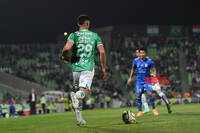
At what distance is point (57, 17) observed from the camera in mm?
52656

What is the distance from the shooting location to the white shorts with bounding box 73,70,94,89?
830 cm

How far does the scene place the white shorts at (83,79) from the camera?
8.30 metres

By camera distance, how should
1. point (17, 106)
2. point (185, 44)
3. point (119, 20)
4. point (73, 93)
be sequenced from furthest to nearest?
point (119, 20) < point (185, 44) < point (17, 106) < point (73, 93)

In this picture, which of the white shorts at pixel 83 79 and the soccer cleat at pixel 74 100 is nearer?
the white shorts at pixel 83 79

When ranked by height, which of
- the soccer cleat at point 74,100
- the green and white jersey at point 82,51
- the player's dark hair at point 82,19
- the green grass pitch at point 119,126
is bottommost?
the green grass pitch at point 119,126

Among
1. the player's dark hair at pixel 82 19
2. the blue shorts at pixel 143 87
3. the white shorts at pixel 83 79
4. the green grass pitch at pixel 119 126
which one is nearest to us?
the green grass pitch at pixel 119 126

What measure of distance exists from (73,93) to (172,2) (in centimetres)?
4664

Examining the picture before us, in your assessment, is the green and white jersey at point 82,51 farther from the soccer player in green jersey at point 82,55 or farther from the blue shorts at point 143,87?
the blue shorts at point 143,87

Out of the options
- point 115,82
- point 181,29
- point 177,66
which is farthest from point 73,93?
point 181,29

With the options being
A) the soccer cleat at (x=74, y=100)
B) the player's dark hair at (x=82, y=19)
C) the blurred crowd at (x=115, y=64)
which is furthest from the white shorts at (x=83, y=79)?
the blurred crowd at (x=115, y=64)

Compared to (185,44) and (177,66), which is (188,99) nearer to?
(177,66)

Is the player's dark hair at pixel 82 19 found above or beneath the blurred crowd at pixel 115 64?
beneath

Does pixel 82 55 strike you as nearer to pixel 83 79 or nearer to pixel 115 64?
pixel 83 79

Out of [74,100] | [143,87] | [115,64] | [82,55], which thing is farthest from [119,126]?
[115,64]
